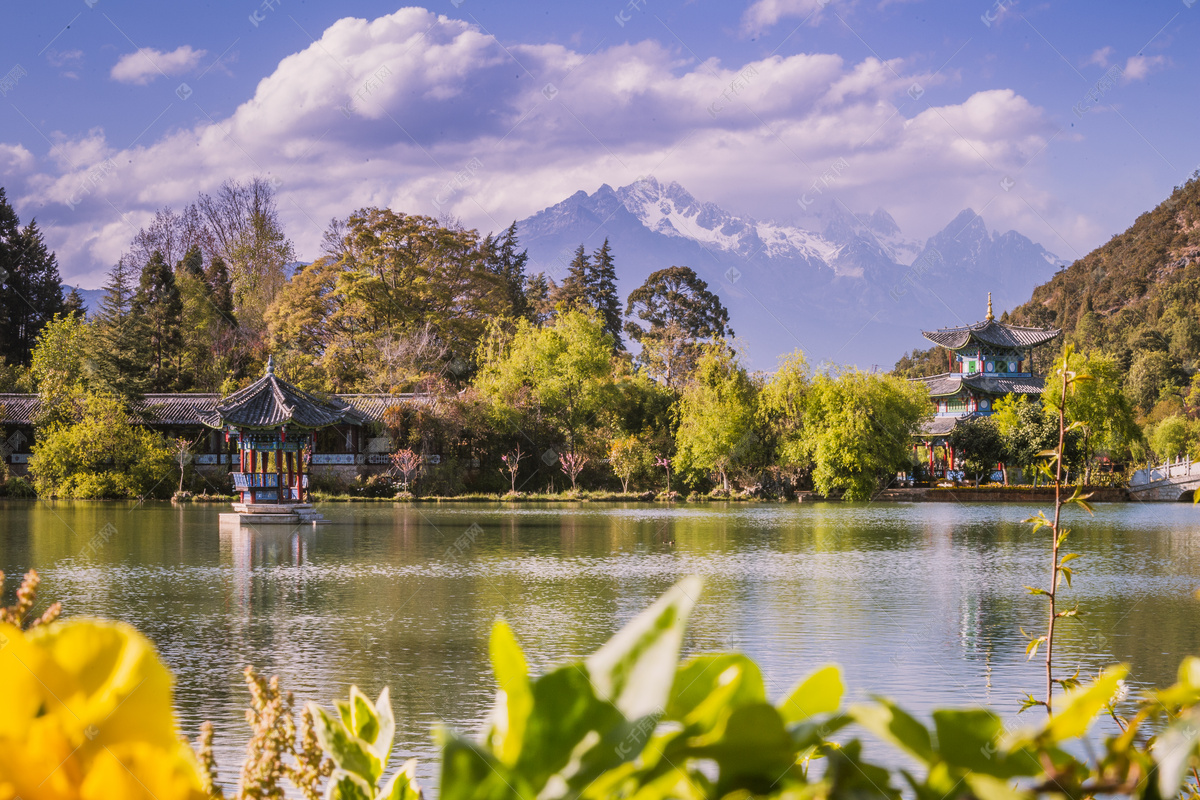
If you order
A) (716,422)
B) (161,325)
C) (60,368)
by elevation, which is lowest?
(716,422)

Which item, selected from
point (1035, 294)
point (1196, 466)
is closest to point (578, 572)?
point (1196, 466)

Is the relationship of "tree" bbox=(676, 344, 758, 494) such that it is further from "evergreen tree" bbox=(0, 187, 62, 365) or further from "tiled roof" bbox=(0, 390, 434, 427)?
"evergreen tree" bbox=(0, 187, 62, 365)

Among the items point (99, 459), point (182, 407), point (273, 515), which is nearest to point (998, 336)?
point (273, 515)

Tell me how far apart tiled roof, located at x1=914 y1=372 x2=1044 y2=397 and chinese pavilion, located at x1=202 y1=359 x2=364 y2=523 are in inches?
997

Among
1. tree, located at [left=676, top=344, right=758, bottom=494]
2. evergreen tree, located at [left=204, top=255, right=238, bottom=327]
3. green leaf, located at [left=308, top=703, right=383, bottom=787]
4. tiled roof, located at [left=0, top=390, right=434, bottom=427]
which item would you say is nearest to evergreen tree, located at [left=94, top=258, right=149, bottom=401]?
tiled roof, located at [left=0, top=390, right=434, bottom=427]

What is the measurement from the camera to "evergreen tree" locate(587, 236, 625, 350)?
147 feet

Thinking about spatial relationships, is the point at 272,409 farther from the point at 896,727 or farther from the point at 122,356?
the point at 896,727

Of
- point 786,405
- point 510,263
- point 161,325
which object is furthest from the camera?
point 510,263

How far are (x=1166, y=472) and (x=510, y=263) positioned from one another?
3067 centimetres

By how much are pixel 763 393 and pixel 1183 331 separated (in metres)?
40.6

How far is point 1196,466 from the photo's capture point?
33.6 meters

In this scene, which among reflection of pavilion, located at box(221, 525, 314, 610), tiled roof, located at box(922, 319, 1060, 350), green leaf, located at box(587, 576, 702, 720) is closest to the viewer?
green leaf, located at box(587, 576, 702, 720)

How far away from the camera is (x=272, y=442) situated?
22516mm

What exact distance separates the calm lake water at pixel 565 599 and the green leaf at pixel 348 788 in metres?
4.49
